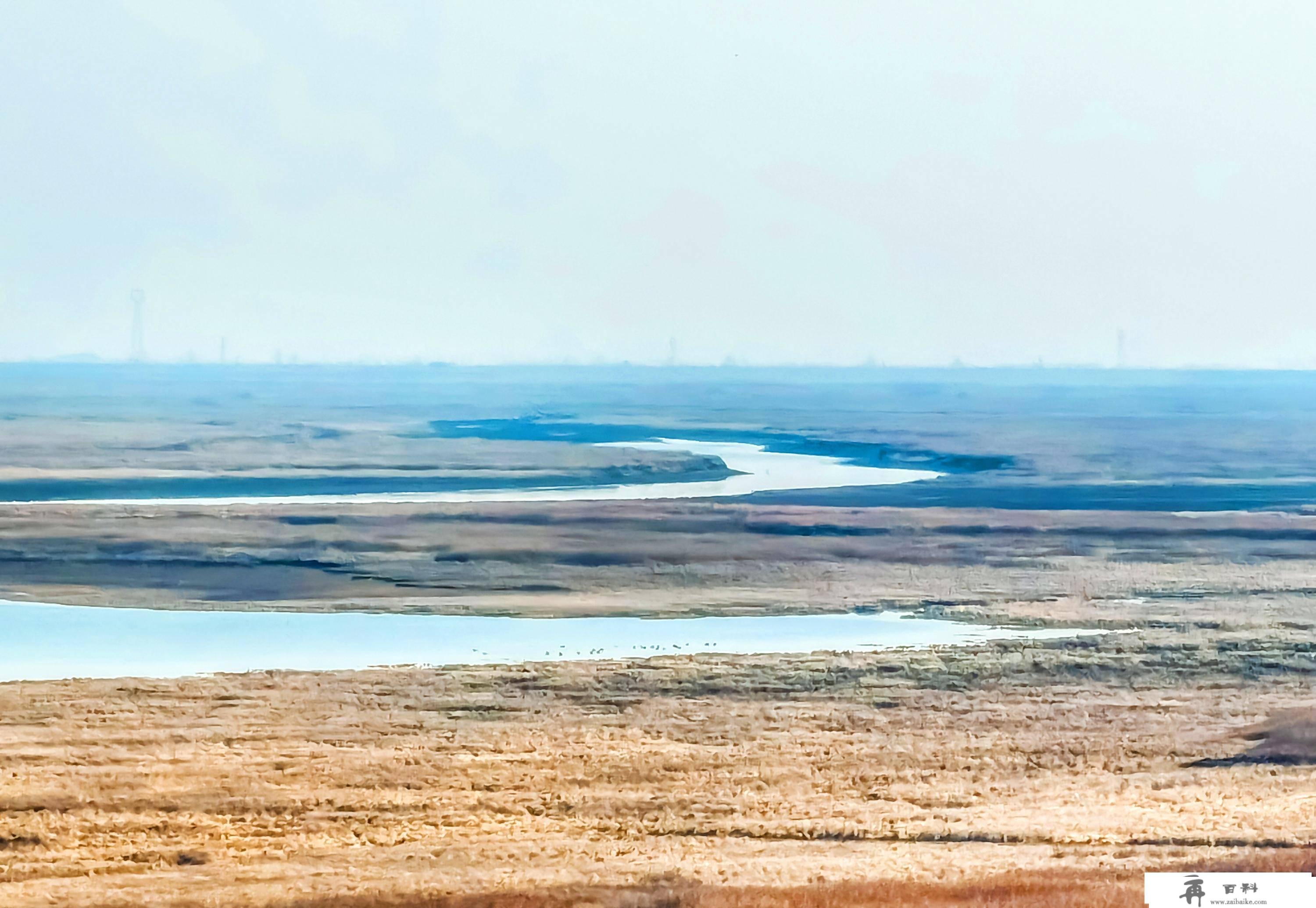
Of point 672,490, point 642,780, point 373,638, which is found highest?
point 672,490

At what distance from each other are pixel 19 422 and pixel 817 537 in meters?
49.2

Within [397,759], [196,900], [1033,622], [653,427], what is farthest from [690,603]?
[653,427]

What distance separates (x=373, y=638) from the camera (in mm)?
21453

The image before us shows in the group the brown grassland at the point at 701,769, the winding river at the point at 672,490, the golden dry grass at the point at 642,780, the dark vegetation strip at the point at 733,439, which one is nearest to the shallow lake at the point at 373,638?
the brown grassland at the point at 701,769

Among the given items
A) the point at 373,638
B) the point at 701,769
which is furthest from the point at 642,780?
the point at 373,638

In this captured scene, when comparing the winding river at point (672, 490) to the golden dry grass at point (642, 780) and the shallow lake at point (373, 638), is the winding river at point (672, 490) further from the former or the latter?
the golden dry grass at point (642, 780)

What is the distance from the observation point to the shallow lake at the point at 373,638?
19.5 meters

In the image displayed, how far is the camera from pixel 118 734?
1477 cm

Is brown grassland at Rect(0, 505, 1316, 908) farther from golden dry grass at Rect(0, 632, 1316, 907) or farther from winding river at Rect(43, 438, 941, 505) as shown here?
winding river at Rect(43, 438, 941, 505)

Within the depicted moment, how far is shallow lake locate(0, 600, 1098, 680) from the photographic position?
63.9 ft

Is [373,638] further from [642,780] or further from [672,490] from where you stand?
[672,490]

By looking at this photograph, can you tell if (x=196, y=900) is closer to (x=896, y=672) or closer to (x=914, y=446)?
(x=896, y=672)

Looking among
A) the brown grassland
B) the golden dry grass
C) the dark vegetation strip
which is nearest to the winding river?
the dark vegetation strip

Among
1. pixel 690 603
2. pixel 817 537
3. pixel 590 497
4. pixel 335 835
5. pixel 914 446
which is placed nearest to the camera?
pixel 335 835
